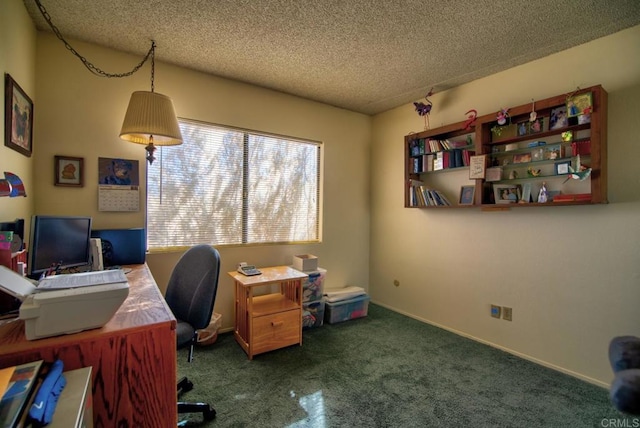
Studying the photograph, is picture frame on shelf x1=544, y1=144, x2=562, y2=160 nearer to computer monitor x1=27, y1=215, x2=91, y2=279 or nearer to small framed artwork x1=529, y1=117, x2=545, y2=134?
small framed artwork x1=529, y1=117, x2=545, y2=134

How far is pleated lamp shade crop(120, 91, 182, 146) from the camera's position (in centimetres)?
182

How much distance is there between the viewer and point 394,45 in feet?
7.39

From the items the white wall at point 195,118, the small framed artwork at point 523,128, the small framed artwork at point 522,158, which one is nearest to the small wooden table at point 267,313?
the white wall at point 195,118

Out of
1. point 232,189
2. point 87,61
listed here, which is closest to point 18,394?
point 232,189

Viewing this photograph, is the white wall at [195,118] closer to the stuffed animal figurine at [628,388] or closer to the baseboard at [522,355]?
the baseboard at [522,355]

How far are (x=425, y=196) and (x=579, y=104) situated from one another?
138cm

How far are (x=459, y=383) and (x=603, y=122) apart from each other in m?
2.08

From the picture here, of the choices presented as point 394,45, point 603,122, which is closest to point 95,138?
point 394,45

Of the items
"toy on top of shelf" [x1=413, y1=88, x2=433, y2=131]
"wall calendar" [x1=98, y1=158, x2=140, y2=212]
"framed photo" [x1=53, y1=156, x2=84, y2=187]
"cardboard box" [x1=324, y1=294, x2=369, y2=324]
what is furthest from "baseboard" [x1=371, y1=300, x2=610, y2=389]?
"framed photo" [x1=53, y1=156, x2=84, y2=187]

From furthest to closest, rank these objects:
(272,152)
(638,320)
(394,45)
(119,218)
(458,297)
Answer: (272,152)
(458,297)
(119,218)
(394,45)
(638,320)

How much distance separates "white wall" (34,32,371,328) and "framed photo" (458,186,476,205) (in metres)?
1.31

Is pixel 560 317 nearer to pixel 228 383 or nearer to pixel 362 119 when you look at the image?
pixel 228 383

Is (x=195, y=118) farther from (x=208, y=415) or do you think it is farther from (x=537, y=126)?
(x=537, y=126)

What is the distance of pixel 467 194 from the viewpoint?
282 cm
